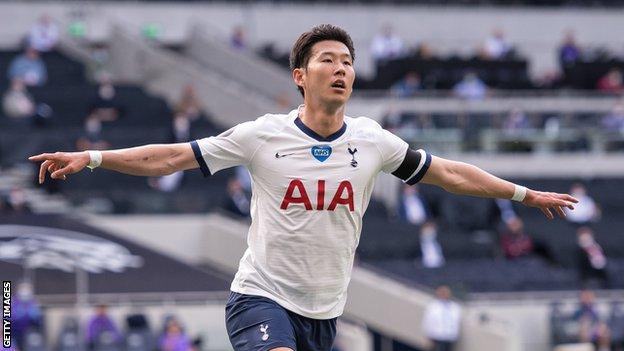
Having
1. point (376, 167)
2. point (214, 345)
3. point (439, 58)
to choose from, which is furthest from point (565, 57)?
point (376, 167)

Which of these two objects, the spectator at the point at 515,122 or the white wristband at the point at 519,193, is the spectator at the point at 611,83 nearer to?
the spectator at the point at 515,122

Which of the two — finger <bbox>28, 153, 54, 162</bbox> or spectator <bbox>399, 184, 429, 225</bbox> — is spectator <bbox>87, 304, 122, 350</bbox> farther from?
finger <bbox>28, 153, 54, 162</bbox>

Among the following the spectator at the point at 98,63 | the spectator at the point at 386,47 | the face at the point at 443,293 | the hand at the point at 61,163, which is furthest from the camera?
the spectator at the point at 386,47

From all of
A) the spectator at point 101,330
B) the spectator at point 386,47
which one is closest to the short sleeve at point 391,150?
the spectator at point 101,330

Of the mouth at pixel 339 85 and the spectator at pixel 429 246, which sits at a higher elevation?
the mouth at pixel 339 85

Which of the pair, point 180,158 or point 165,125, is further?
point 165,125

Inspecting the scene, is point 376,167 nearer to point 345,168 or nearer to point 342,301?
point 345,168

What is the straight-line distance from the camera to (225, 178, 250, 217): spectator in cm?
2673

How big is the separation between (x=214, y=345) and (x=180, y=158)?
45.7 feet

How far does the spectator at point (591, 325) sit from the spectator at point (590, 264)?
5.25 feet

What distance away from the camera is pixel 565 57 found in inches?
1439

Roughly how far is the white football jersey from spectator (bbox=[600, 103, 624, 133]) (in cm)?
2485

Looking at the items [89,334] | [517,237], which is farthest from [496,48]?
[89,334]

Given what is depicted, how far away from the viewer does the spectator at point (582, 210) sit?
95.9ft
